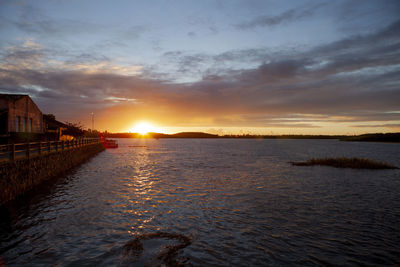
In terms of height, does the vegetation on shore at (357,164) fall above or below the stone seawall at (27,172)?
below

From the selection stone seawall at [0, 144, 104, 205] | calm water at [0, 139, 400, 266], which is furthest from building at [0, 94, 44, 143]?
calm water at [0, 139, 400, 266]

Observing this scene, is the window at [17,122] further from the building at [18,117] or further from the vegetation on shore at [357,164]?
the vegetation on shore at [357,164]

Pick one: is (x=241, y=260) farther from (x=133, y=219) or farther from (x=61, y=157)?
(x=61, y=157)

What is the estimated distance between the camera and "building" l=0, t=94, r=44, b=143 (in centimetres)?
3067

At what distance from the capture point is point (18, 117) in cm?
3344

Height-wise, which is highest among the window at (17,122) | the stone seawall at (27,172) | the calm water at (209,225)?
the window at (17,122)

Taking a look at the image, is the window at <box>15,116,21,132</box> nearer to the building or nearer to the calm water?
the building

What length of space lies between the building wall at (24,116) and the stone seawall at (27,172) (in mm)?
10938

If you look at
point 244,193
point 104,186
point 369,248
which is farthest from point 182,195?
point 369,248

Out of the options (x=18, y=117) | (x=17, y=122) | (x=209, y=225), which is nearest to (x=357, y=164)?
(x=209, y=225)

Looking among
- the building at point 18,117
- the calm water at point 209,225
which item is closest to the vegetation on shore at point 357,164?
the calm water at point 209,225

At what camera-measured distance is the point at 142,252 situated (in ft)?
27.0

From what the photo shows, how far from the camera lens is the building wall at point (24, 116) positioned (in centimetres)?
3178

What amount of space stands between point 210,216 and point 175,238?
327 cm
